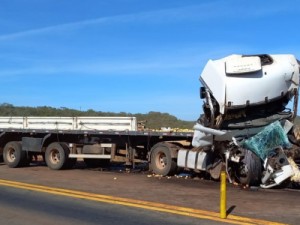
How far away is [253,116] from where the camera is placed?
14672 millimetres

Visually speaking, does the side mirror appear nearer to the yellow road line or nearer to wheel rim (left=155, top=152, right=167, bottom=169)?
wheel rim (left=155, top=152, right=167, bottom=169)

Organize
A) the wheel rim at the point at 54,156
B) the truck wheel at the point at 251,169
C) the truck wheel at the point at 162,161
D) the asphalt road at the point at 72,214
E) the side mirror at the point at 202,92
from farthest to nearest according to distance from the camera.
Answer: the wheel rim at the point at 54,156, the truck wheel at the point at 162,161, the side mirror at the point at 202,92, the truck wheel at the point at 251,169, the asphalt road at the point at 72,214

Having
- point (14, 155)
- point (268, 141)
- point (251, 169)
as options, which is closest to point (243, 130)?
point (268, 141)

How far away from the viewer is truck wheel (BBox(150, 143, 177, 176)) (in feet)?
54.2

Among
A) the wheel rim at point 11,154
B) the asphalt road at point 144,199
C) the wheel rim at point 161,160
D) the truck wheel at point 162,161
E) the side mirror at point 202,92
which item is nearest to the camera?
the asphalt road at point 144,199

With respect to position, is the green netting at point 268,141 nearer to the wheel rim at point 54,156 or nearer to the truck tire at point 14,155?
the wheel rim at point 54,156

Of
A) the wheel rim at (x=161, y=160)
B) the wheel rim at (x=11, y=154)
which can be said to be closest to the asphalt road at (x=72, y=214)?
the wheel rim at (x=161, y=160)

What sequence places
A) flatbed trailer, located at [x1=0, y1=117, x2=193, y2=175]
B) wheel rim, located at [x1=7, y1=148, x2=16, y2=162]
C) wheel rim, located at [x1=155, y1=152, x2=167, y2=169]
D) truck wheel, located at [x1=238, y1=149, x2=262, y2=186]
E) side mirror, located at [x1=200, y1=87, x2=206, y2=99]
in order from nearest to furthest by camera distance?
1. truck wheel, located at [x1=238, y1=149, x2=262, y2=186]
2. side mirror, located at [x1=200, y1=87, x2=206, y2=99]
3. wheel rim, located at [x1=155, y1=152, x2=167, y2=169]
4. flatbed trailer, located at [x1=0, y1=117, x2=193, y2=175]
5. wheel rim, located at [x1=7, y1=148, x2=16, y2=162]

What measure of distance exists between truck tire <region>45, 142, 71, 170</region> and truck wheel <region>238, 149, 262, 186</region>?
803cm

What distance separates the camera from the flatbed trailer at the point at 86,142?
55.9ft

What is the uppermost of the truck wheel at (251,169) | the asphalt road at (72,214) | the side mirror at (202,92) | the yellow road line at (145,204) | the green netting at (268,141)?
the side mirror at (202,92)

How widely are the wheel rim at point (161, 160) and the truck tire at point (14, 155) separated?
689cm

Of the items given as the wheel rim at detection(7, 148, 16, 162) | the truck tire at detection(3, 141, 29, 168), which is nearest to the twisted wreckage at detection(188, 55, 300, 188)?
the truck tire at detection(3, 141, 29, 168)

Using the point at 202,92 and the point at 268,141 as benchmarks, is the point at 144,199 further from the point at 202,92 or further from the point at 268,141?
the point at 202,92
